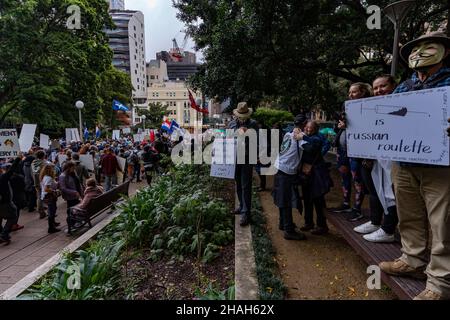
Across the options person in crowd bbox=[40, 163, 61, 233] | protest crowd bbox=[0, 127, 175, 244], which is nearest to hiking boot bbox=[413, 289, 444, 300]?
protest crowd bbox=[0, 127, 175, 244]

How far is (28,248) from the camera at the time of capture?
19.0 feet

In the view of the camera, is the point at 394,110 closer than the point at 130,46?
Yes

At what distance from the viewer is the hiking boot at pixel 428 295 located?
2.08 meters

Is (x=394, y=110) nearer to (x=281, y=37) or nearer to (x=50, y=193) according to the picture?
(x=281, y=37)

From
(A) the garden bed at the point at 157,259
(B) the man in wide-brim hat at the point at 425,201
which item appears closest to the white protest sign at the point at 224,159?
(A) the garden bed at the point at 157,259

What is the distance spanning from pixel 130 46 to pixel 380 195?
323 feet

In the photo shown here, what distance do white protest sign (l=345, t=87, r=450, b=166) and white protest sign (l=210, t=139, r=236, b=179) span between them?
1863 mm

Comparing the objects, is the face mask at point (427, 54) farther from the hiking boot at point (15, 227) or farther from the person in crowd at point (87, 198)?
the hiking boot at point (15, 227)

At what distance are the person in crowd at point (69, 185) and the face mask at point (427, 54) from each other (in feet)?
23.3

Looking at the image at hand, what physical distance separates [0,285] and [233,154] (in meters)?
4.18

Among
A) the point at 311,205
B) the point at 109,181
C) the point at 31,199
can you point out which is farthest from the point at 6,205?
the point at 311,205

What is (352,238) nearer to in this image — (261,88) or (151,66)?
(261,88)

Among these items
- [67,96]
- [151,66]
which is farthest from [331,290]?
[151,66]

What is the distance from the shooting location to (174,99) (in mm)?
94000
